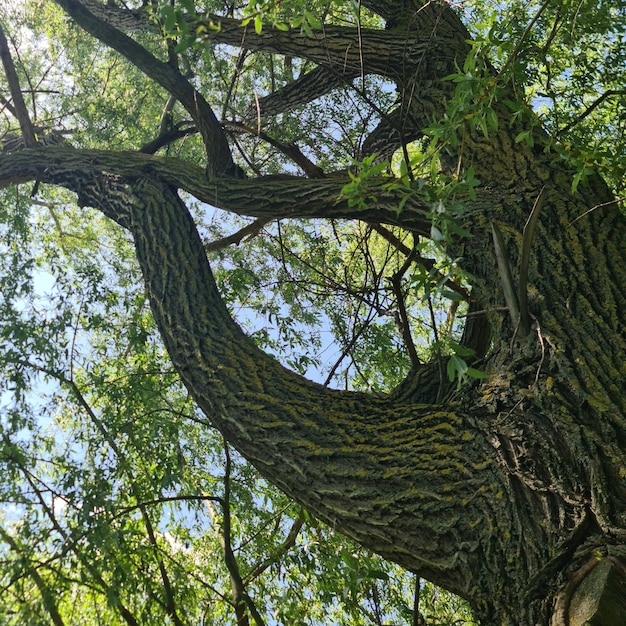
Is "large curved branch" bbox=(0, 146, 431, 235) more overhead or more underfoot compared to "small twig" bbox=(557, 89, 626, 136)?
more overhead

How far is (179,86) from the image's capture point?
14.4ft

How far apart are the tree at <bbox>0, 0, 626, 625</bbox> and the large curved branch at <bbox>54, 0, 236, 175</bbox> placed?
13mm

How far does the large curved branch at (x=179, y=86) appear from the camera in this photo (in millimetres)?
4336

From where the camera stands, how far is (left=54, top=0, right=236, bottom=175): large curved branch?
4336 millimetres

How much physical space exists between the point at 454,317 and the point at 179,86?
2449 mm

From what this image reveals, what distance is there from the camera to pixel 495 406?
2656 mm

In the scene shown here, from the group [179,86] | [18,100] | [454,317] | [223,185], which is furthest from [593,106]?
[18,100]

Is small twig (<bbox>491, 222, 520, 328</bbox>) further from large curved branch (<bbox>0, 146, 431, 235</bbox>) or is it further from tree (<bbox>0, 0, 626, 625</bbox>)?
large curved branch (<bbox>0, 146, 431, 235</bbox>)

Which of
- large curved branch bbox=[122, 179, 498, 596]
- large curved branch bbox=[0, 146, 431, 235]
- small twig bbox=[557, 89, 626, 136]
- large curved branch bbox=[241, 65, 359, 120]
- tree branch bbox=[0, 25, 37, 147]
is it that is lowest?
large curved branch bbox=[122, 179, 498, 596]

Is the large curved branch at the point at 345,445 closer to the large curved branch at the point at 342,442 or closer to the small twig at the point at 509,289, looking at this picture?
the large curved branch at the point at 342,442

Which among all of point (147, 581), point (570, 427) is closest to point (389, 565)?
point (147, 581)

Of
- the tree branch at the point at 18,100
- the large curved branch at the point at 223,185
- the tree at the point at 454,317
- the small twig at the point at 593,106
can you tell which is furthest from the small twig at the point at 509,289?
the tree branch at the point at 18,100

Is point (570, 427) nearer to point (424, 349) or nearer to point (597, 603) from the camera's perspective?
point (597, 603)

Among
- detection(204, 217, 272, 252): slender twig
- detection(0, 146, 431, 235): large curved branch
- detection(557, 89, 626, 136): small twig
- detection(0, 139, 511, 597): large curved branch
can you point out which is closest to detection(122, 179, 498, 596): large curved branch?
detection(0, 139, 511, 597): large curved branch
